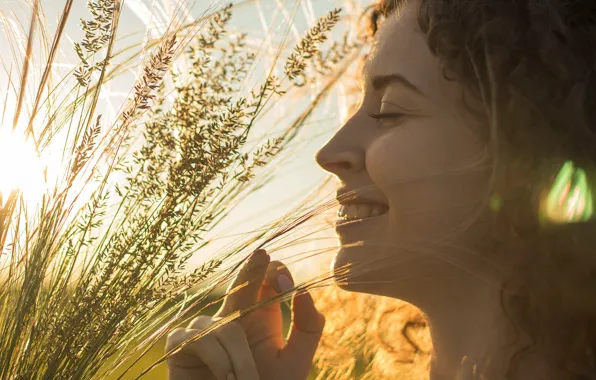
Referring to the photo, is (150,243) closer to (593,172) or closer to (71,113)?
(71,113)

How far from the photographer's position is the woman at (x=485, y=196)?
4.66ft

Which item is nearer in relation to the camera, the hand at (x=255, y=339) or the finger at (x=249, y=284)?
the hand at (x=255, y=339)

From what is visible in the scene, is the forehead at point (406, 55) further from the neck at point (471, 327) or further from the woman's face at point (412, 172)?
the neck at point (471, 327)

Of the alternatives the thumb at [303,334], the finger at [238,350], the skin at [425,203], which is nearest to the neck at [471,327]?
the skin at [425,203]

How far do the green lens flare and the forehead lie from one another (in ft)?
1.18

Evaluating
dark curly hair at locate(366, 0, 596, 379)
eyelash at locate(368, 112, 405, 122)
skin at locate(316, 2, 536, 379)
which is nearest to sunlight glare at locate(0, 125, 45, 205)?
skin at locate(316, 2, 536, 379)

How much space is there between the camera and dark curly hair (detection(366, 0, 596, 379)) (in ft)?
4.65

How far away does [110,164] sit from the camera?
1.19 metres

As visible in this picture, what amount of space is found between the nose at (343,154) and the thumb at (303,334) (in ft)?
1.26

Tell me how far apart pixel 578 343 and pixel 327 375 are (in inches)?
46.3

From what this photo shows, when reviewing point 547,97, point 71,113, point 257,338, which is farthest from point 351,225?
point 71,113

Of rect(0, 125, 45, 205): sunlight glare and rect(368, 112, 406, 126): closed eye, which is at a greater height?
rect(0, 125, 45, 205): sunlight glare

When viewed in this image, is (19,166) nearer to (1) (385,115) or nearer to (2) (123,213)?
(2) (123,213)

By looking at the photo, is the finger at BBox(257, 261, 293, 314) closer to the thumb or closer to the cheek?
the thumb
